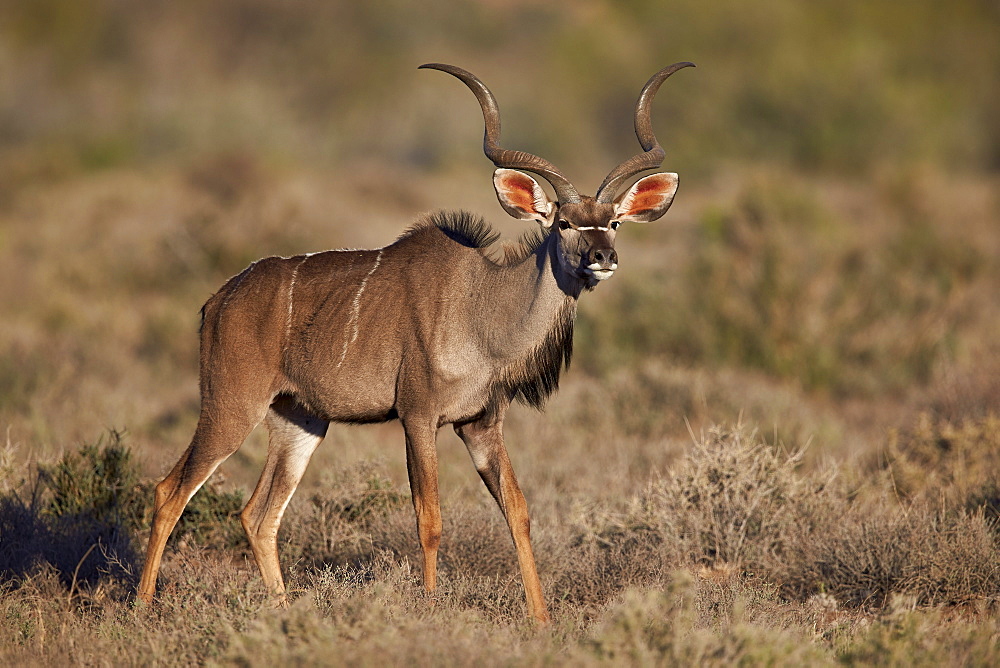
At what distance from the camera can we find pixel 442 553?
6367mm

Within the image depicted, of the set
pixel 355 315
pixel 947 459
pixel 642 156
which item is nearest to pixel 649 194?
pixel 642 156

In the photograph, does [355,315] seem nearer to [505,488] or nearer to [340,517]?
[505,488]

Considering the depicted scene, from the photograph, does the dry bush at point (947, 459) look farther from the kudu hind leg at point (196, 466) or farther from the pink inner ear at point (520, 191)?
the kudu hind leg at point (196, 466)

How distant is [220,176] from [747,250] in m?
10.5

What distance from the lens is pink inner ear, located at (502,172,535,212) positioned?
582 centimetres

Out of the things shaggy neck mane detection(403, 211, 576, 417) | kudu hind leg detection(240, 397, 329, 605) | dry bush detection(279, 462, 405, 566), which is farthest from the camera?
dry bush detection(279, 462, 405, 566)

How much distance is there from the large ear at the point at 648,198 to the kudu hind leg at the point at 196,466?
2280 millimetres

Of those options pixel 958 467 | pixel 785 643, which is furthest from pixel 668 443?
pixel 785 643

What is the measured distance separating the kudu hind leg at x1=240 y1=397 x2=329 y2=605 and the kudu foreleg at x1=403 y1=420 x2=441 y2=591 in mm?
937

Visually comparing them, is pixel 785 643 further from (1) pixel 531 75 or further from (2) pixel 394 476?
(1) pixel 531 75

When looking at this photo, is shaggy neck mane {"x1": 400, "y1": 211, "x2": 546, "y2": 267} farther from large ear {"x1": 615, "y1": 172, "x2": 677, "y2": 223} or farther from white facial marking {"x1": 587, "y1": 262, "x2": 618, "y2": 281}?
white facial marking {"x1": 587, "y1": 262, "x2": 618, "y2": 281}

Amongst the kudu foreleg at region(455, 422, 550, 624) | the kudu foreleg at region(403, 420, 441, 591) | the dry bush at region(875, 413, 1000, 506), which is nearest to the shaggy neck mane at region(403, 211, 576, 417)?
the kudu foreleg at region(455, 422, 550, 624)

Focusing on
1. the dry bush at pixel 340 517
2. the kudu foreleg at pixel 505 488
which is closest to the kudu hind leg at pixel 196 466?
the dry bush at pixel 340 517

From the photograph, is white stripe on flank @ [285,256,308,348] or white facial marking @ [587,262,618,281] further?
white stripe on flank @ [285,256,308,348]
